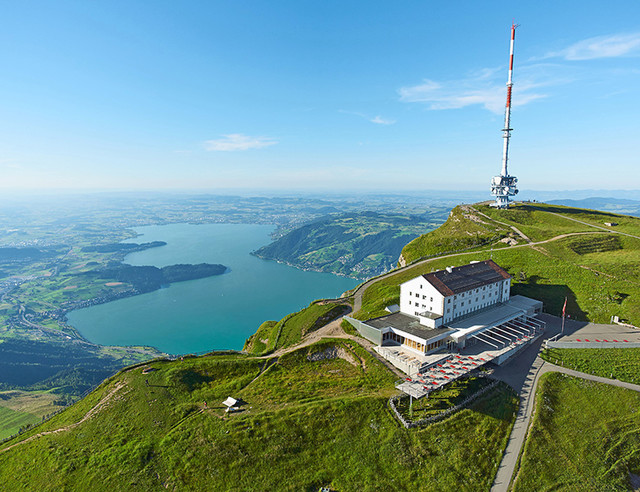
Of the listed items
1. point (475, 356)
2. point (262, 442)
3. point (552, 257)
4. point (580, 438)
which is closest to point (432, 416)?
point (475, 356)

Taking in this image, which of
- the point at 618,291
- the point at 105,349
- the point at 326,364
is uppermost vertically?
the point at 618,291

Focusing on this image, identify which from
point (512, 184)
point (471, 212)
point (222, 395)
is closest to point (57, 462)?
point (222, 395)

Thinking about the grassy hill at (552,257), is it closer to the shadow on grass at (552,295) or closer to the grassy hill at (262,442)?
the shadow on grass at (552,295)

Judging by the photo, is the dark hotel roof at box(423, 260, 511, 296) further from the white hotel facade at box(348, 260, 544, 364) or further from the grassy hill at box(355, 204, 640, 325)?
the grassy hill at box(355, 204, 640, 325)

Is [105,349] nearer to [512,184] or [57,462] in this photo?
[57,462]

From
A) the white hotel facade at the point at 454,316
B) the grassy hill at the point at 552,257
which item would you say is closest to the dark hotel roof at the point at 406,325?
the white hotel facade at the point at 454,316

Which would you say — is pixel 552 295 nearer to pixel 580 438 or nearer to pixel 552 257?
pixel 552 257
